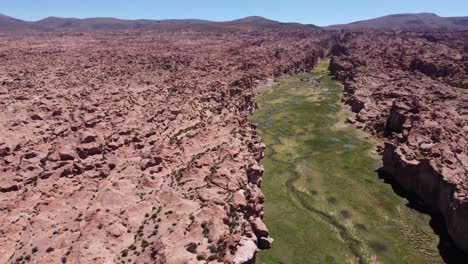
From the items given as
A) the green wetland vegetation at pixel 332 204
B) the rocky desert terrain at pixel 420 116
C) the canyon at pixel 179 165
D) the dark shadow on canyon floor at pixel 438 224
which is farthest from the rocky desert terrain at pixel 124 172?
the rocky desert terrain at pixel 420 116

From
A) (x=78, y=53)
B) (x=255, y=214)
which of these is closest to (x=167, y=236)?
(x=255, y=214)

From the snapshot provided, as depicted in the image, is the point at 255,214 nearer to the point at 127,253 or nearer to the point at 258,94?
the point at 127,253

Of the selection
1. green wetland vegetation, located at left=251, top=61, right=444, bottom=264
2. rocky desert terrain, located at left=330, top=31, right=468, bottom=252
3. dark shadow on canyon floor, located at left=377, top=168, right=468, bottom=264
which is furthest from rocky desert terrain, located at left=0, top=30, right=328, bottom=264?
rocky desert terrain, located at left=330, top=31, right=468, bottom=252

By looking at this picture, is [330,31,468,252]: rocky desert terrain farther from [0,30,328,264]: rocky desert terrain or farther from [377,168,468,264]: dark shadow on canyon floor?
[0,30,328,264]: rocky desert terrain

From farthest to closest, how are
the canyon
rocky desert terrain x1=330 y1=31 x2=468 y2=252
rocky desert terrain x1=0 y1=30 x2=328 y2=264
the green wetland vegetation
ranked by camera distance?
1. rocky desert terrain x1=330 y1=31 x2=468 y2=252
2. the green wetland vegetation
3. the canyon
4. rocky desert terrain x1=0 y1=30 x2=328 y2=264

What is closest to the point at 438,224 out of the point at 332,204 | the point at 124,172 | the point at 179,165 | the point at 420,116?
the point at 332,204

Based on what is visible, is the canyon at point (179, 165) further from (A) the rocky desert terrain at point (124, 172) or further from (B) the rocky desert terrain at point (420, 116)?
(B) the rocky desert terrain at point (420, 116)

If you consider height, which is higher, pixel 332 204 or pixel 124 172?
pixel 124 172

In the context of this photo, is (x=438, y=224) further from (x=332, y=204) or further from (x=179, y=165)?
(x=179, y=165)
